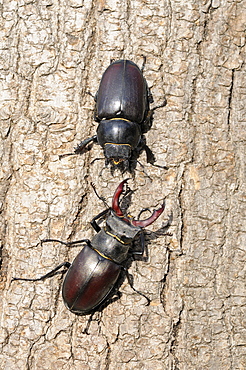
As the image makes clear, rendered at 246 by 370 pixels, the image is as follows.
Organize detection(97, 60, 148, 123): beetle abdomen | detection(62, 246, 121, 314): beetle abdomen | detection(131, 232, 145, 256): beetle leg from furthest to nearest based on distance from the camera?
detection(97, 60, 148, 123): beetle abdomen < detection(131, 232, 145, 256): beetle leg < detection(62, 246, 121, 314): beetle abdomen

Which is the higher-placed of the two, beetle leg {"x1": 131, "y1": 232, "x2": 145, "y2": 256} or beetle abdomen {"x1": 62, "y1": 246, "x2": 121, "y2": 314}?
beetle leg {"x1": 131, "y1": 232, "x2": 145, "y2": 256}

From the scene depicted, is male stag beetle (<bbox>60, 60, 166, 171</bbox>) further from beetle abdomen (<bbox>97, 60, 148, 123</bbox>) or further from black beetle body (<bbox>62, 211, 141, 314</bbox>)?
black beetle body (<bbox>62, 211, 141, 314</bbox>)

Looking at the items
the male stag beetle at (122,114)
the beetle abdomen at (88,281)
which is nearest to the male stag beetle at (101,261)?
the beetle abdomen at (88,281)

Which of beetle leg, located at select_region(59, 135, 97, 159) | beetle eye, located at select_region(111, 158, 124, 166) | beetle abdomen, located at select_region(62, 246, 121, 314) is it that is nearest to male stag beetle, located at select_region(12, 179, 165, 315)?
beetle abdomen, located at select_region(62, 246, 121, 314)

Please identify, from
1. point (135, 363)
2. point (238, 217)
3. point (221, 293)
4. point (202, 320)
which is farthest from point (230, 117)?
point (135, 363)

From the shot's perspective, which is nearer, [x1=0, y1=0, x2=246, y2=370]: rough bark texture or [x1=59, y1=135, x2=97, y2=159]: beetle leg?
[x1=0, y1=0, x2=246, y2=370]: rough bark texture

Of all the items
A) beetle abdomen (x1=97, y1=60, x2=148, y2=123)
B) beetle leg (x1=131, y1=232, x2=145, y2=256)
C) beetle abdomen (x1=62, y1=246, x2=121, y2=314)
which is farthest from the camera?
beetle abdomen (x1=97, y1=60, x2=148, y2=123)
